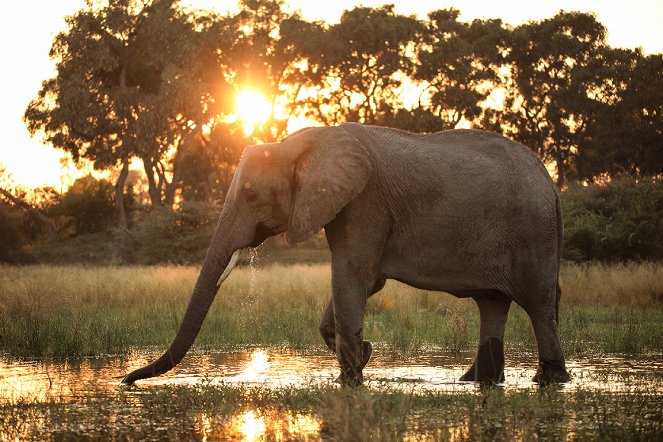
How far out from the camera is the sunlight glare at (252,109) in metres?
48.5

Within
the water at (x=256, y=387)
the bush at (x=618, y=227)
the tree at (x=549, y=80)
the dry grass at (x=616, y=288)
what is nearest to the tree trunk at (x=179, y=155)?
the tree at (x=549, y=80)

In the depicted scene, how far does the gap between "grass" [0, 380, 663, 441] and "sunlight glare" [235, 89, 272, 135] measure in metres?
40.5

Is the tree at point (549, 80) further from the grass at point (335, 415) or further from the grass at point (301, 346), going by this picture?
the grass at point (335, 415)

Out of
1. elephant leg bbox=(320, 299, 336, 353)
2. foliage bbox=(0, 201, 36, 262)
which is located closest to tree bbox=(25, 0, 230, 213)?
foliage bbox=(0, 201, 36, 262)

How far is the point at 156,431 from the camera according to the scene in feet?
23.0

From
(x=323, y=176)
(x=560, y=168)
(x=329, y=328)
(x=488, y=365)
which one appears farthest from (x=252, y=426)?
(x=560, y=168)

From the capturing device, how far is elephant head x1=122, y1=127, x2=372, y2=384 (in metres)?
8.88

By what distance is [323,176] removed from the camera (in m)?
9.01

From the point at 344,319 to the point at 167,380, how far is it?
1752 millimetres

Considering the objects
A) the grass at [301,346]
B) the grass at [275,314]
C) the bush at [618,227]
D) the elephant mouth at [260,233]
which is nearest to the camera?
the grass at [301,346]

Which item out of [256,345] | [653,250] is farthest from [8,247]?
[256,345]

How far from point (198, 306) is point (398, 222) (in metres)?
1.92

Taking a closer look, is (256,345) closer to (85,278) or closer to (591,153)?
(85,278)

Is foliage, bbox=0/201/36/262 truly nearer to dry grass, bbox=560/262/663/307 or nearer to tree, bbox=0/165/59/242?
tree, bbox=0/165/59/242
